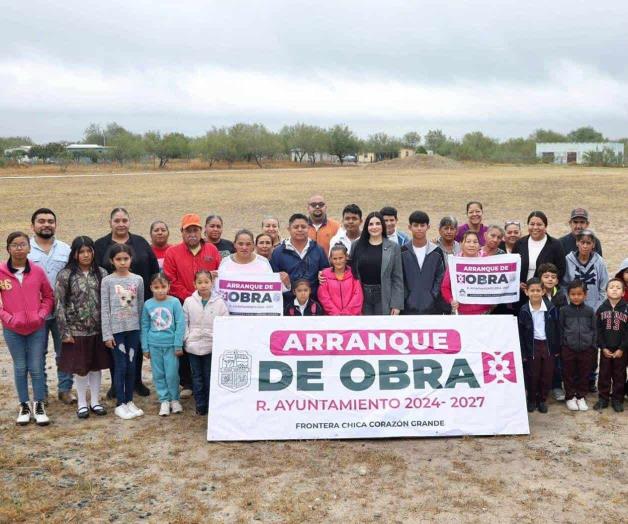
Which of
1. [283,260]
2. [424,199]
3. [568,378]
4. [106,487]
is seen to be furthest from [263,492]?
[424,199]

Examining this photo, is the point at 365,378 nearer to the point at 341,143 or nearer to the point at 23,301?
the point at 23,301

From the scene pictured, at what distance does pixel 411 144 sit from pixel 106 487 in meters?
137

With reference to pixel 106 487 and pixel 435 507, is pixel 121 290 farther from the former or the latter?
pixel 435 507

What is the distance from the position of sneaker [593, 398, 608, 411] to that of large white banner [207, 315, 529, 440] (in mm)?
1111

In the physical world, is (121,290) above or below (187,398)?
above

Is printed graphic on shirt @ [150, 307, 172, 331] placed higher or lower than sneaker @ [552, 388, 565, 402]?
higher

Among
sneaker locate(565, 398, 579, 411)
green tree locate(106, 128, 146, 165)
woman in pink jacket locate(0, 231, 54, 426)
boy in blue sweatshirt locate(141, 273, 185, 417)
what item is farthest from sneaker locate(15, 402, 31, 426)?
green tree locate(106, 128, 146, 165)

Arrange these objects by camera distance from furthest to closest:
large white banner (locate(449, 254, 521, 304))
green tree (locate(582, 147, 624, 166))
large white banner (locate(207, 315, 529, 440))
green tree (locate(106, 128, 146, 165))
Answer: green tree (locate(106, 128, 146, 165)) < green tree (locate(582, 147, 624, 166)) < large white banner (locate(449, 254, 521, 304)) < large white banner (locate(207, 315, 529, 440))

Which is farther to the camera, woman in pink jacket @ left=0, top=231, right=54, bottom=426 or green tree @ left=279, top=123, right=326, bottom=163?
green tree @ left=279, top=123, right=326, bottom=163

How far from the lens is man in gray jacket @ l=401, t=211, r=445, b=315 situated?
6.88m

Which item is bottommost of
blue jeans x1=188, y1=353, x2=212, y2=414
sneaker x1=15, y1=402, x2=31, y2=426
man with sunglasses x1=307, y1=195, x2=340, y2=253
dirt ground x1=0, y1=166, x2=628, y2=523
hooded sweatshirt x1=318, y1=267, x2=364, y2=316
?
dirt ground x1=0, y1=166, x2=628, y2=523

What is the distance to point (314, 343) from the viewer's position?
6129 millimetres

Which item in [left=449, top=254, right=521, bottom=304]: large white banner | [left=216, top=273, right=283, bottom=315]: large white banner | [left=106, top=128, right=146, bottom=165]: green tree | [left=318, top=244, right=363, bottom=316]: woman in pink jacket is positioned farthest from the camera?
[left=106, top=128, right=146, bottom=165]: green tree

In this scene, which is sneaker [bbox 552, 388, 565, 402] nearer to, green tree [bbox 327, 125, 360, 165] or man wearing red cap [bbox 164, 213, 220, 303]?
man wearing red cap [bbox 164, 213, 220, 303]
